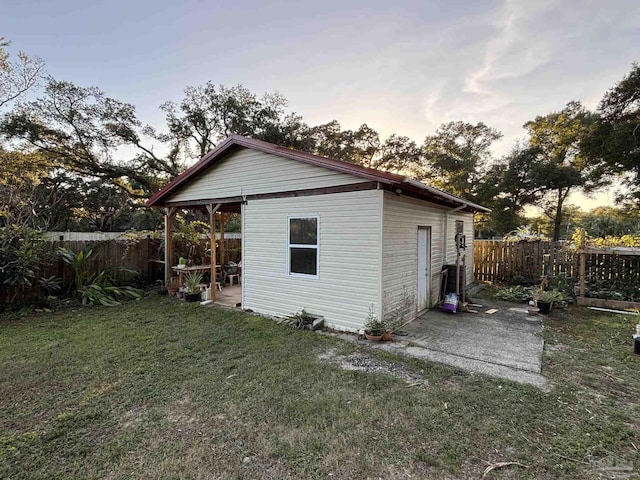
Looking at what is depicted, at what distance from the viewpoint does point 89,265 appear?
8320 mm

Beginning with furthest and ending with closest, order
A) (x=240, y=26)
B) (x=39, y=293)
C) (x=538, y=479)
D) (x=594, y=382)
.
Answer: (x=240, y=26) < (x=39, y=293) < (x=594, y=382) < (x=538, y=479)

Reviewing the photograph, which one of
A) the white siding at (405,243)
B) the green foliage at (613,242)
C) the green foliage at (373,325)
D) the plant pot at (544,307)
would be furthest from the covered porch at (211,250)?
the green foliage at (613,242)

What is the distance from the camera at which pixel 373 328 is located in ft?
17.0

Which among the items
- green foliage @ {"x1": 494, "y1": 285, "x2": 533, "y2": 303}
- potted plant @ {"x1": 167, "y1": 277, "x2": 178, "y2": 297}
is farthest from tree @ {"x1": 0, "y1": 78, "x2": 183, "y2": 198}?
green foliage @ {"x1": 494, "y1": 285, "x2": 533, "y2": 303}

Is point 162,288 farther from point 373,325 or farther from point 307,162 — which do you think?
point 373,325

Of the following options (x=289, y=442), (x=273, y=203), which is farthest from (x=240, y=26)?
(x=289, y=442)

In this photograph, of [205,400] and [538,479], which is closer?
[538,479]

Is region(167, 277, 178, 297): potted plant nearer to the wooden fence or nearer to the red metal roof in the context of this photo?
the red metal roof

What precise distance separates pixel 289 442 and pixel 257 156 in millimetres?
5645

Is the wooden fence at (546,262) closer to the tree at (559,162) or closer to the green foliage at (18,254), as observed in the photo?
the tree at (559,162)

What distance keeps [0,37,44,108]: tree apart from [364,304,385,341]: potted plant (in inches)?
558

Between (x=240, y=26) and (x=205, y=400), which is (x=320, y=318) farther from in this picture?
(x=240, y=26)

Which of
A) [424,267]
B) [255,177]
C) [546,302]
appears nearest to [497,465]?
[424,267]

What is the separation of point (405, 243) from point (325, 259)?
1.63m
